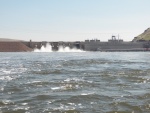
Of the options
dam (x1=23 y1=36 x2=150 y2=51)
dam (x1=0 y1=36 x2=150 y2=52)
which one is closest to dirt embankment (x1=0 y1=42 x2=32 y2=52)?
dam (x1=0 y1=36 x2=150 y2=52)

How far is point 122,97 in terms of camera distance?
18.0 metres

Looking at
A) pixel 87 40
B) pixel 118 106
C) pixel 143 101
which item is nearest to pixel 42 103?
pixel 118 106

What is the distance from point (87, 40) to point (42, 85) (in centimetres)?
17045

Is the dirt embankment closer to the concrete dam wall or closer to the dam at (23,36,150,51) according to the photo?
the concrete dam wall

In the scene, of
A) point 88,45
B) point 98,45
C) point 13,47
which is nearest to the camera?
point 13,47

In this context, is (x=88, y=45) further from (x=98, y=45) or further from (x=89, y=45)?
(x=98, y=45)

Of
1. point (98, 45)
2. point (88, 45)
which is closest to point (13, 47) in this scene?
point (88, 45)

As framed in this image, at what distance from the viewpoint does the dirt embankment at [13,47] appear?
582 ft

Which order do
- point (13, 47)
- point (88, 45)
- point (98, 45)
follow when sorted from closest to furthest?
point (13, 47), point (88, 45), point (98, 45)

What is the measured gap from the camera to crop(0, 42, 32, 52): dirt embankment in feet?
582

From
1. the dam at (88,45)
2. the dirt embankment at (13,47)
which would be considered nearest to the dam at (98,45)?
the dam at (88,45)

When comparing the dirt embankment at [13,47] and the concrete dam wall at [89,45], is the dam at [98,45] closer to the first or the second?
the concrete dam wall at [89,45]

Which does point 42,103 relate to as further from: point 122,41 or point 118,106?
point 122,41

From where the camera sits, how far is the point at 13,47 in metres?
182
